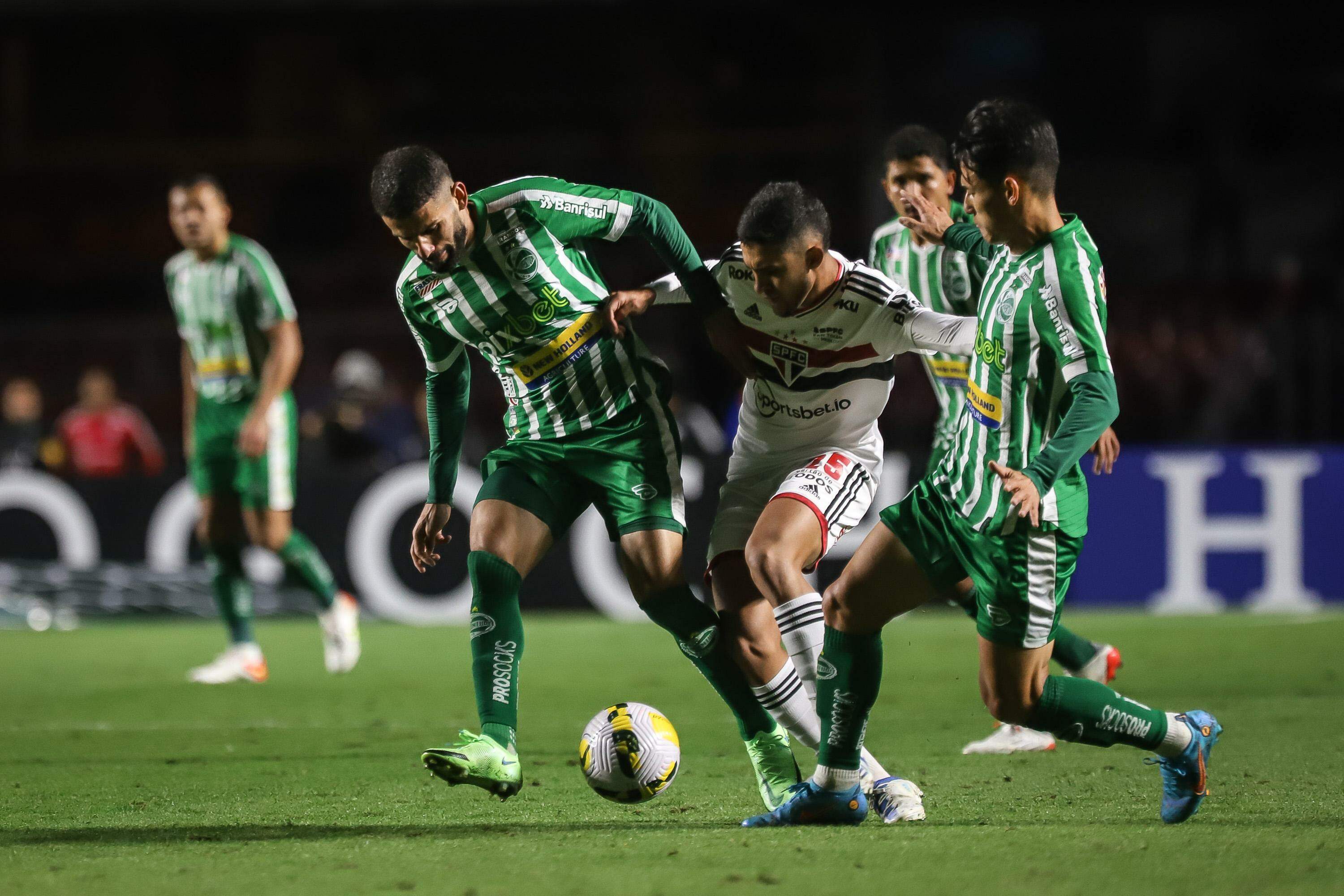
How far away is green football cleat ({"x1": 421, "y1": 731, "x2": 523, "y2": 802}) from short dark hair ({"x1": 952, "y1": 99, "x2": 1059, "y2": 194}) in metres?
1.99

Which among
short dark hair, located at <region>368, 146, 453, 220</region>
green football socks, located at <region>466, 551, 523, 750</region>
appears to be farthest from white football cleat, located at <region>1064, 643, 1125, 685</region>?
short dark hair, located at <region>368, 146, 453, 220</region>

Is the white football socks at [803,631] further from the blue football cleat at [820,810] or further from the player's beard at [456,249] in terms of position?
the player's beard at [456,249]

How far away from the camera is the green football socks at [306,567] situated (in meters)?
8.44

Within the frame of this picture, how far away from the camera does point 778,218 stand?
4488mm

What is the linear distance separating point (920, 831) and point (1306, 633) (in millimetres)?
6269

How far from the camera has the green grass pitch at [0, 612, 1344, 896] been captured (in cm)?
362

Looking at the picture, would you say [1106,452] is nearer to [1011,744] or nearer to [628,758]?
[1011,744]

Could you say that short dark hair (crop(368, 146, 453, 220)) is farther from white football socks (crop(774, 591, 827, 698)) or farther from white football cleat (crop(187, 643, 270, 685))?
white football cleat (crop(187, 643, 270, 685))

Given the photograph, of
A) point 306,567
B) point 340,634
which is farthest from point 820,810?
point 340,634

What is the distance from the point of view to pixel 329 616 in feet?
28.3

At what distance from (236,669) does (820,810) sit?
16.0 feet

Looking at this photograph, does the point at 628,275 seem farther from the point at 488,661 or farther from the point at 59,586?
the point at 488,661

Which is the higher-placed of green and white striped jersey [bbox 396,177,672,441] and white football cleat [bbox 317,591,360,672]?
green and white striped jersey [bbox 396,177,672,441]

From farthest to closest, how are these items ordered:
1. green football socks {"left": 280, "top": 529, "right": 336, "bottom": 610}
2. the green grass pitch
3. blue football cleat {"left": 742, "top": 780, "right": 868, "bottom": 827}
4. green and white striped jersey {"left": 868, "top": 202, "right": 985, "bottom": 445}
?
green football socks {"left": 280, "top": 529, "right": 336, "bottom": 610}, green and white striped jersey {"left": 868, "top": 202, "right": 985, "bottom": 445}, blue football cleat {"left": 742, "top": 780, "right": 868, "bottom": 827}, the green grass pitch
